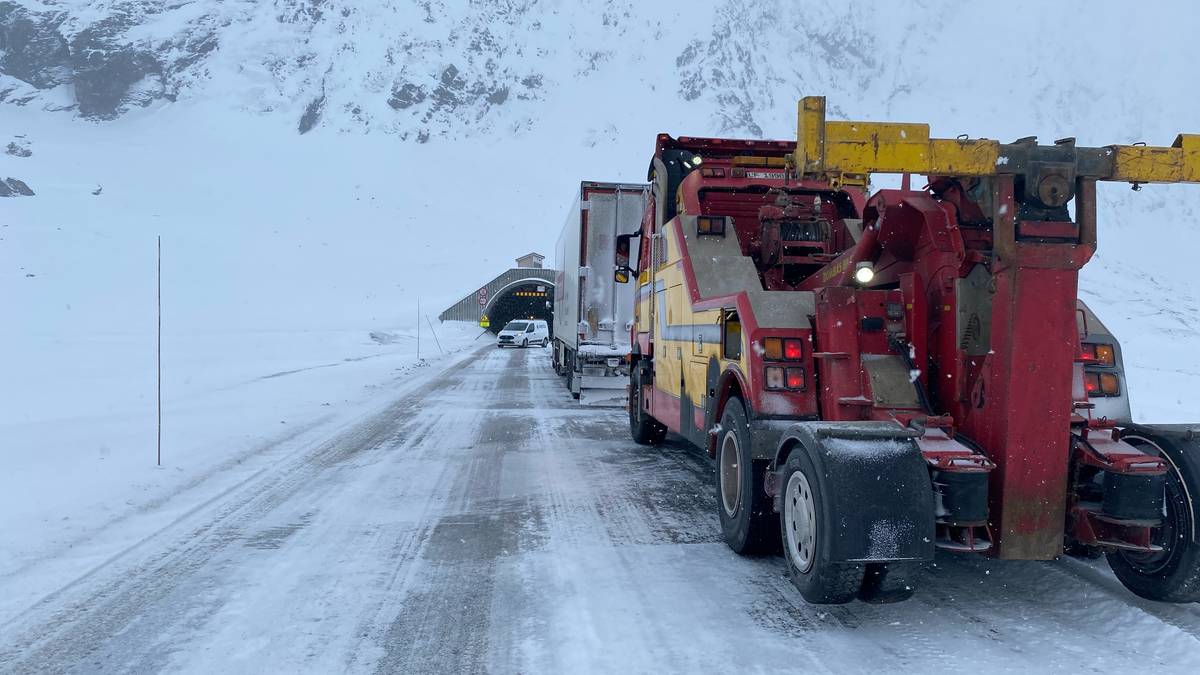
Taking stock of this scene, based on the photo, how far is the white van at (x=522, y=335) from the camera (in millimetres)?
37750

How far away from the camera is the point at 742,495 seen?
497 centimetres

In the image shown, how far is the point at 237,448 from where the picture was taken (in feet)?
29.2

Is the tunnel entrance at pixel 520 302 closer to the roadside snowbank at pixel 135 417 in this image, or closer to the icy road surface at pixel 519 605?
the roadside snowbank at pixel 135 417

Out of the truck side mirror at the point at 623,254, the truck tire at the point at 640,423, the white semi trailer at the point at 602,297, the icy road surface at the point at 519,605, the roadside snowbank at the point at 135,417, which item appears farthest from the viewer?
the white semi trailer at the point at 602,297

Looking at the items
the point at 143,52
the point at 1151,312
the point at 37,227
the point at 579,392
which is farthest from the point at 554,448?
→ the point at 143,52

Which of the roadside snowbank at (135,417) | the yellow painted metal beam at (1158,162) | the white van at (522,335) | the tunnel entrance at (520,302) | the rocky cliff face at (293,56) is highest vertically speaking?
the rocky cliff face at (293,56)

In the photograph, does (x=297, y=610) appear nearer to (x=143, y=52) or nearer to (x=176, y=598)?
(x=176, y=598)

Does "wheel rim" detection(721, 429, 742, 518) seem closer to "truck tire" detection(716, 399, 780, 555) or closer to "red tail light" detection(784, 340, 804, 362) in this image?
"truck tire" detection(716, 399, 780, 555)

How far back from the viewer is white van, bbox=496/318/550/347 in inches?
1486

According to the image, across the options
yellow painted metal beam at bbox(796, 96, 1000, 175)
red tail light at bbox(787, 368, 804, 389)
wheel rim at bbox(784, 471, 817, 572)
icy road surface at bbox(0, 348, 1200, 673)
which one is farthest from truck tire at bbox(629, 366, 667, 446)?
yellow painted metal beam at bbox(796, 96, 1000, 175)

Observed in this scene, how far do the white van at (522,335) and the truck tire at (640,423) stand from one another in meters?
28.0

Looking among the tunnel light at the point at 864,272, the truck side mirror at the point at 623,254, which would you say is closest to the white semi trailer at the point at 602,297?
the truck side mirror at the point at 623,254

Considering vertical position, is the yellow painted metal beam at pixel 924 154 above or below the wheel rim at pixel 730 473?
above

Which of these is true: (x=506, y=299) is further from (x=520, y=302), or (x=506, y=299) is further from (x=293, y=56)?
(x=293, y=56)
